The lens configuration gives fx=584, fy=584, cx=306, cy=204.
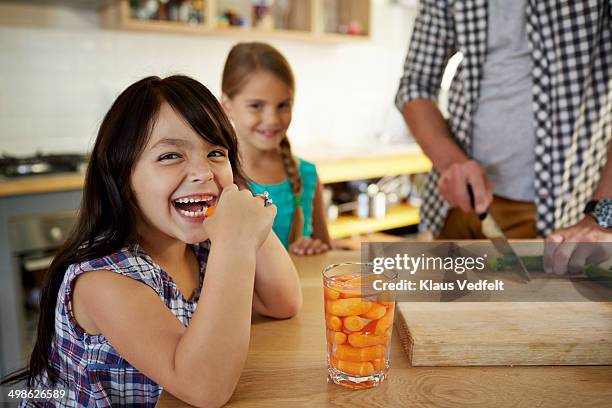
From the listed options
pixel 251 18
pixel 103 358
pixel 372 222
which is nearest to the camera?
pixel 103 358

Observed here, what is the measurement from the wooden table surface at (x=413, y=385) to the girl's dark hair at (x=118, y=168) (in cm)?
30

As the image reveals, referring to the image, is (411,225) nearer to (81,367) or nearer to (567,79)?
(567,79)

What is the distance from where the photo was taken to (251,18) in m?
3.41

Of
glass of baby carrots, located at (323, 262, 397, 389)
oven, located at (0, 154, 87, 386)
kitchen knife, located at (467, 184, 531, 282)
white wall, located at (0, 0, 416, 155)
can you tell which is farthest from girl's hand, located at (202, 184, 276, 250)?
white wall, located at (0, 0, 416, 155)

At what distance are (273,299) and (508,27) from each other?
982 mm

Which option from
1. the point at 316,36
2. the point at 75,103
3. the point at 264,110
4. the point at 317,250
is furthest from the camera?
the point at 316,36

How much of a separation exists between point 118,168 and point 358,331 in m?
0.45

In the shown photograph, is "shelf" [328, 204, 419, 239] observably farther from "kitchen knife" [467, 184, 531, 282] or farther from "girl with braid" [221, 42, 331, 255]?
"kitchen knife" [467, 184, 531, 282]

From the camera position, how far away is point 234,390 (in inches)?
26.1

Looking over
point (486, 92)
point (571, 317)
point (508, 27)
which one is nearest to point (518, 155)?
point (486, 92)

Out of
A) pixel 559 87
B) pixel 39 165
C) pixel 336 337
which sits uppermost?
pixel 559 87

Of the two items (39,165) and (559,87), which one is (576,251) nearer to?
(559,87)

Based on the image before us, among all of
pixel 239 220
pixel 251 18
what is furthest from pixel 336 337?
pixel 251 18

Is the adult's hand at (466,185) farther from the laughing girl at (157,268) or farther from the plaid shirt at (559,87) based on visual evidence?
the laughing girl at (157,268)
